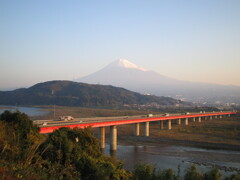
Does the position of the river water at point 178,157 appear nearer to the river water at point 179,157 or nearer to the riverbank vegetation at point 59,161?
the river water at point 179,157

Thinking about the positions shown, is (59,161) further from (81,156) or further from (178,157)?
(178,157)

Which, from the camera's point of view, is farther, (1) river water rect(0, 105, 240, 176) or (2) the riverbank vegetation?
(1) river water rect(0, 105, 240, 176)

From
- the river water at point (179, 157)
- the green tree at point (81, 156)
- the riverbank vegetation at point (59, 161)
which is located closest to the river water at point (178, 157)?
the river water at point (179, 157)

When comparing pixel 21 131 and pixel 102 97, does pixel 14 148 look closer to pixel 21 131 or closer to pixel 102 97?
pixel 21 131

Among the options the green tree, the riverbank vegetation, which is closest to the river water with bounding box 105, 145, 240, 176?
the green tree

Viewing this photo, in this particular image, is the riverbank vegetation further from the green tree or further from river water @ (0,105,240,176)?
river water @ (0,105,240,176)

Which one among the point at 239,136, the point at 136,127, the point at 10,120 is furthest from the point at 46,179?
the point at 239,136
